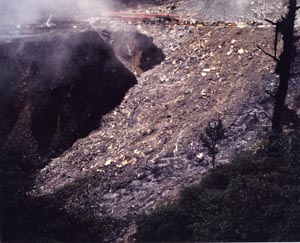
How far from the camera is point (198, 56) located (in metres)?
7.97

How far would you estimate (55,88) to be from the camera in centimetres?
800

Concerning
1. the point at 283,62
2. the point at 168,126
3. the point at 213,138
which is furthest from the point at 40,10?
the point at 283,62

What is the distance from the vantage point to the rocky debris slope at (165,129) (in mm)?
6219

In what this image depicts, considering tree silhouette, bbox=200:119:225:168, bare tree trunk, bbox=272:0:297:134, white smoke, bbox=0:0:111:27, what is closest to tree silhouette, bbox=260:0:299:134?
bare tree trunk, bbox=272:0:297:134

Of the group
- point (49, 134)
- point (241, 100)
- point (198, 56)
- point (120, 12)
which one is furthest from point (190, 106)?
point (120, 12)

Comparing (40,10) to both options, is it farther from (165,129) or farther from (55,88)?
(165,129)

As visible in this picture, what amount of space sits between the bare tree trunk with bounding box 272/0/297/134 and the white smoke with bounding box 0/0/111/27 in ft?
15.7

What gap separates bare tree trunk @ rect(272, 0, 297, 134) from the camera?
622 centimetres

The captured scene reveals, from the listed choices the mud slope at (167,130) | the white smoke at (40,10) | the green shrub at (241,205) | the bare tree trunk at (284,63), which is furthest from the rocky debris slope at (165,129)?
the white smoke at (40,10)

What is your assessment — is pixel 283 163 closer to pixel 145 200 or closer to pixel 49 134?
pixel 145 200

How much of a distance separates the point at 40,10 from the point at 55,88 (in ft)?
7.04

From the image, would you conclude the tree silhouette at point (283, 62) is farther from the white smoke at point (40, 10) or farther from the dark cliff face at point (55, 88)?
the white smoke at point (40, 10)

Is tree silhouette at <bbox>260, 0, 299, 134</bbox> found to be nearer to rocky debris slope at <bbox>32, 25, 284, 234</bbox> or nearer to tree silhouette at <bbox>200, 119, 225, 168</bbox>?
rocky debris slope at <bbox>32, 25, 284, 234</bbox>

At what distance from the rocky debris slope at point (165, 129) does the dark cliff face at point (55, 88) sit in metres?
0.39
